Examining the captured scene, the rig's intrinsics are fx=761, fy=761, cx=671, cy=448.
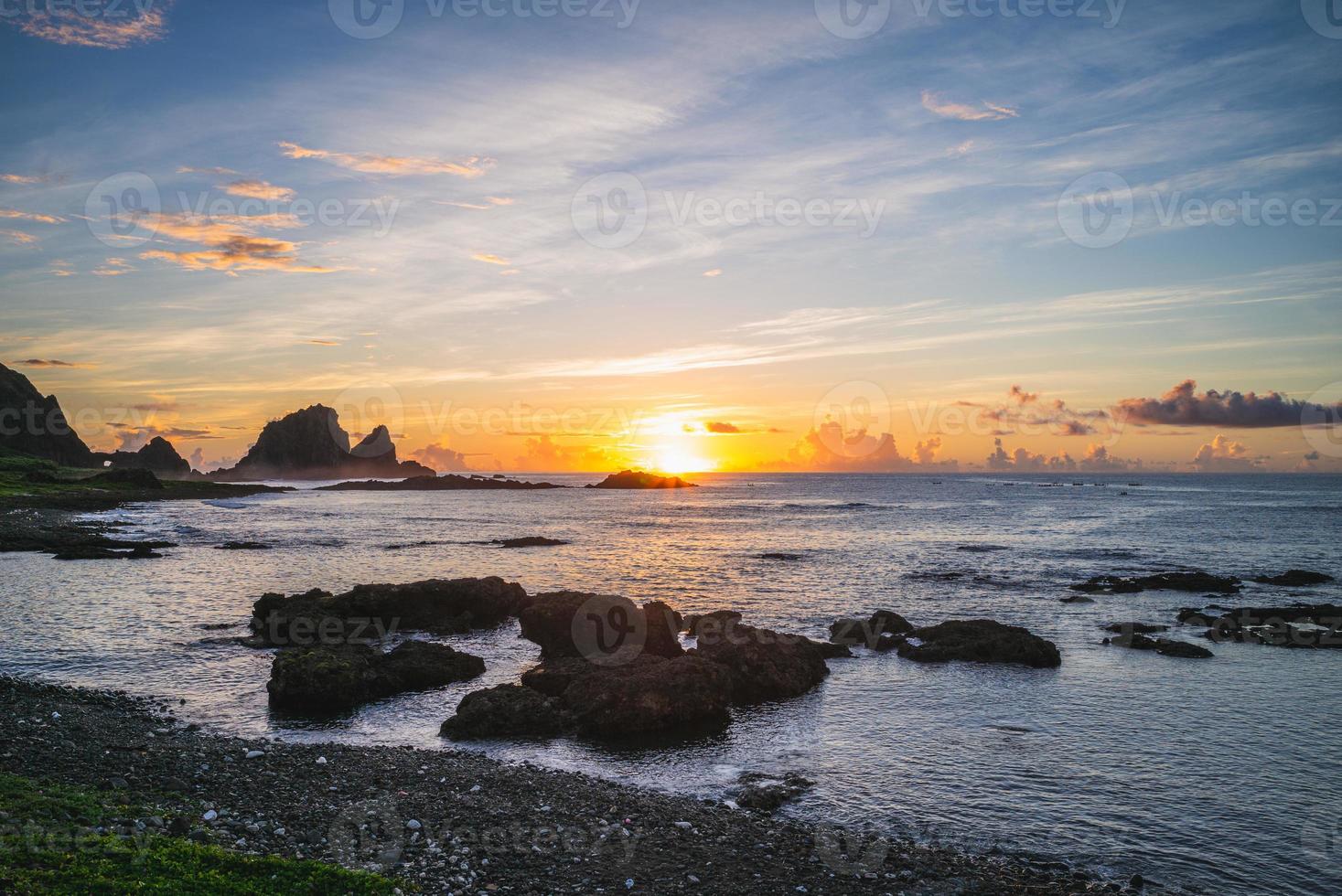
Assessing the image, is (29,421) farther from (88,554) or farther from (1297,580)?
(1297,580)

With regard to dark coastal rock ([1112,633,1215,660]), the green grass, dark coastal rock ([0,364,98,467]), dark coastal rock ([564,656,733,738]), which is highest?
dark coastal rock ([0,364,98,467])

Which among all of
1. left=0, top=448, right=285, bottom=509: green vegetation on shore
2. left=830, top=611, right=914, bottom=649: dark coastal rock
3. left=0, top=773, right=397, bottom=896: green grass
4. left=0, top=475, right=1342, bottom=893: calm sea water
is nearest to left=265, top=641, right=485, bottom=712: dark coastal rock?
left=0, top=475, right=1342, bottom=893: calm sea water

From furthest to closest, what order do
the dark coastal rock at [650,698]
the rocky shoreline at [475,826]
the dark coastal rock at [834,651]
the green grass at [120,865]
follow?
1. the dark coastal rock at [834,651]
2. the dark coastal rock at [650,698]
3. the rocky shoreline at [475,826]
4. the green grass at [120,865]

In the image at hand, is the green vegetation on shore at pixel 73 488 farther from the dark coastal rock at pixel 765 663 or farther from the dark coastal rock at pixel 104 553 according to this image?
the dark coastal rock at pixel 765 663

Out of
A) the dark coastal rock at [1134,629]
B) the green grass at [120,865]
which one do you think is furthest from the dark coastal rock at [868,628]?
the green grass at [120,865]

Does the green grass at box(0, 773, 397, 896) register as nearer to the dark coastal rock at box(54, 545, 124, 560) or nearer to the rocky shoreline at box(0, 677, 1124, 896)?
the rocky shoreline at box(0, 677, 1124, 896)

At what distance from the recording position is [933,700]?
29656mm

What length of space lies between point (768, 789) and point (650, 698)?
22.3 ft

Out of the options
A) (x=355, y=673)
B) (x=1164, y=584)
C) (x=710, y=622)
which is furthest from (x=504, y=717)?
(x=1164, y=584)

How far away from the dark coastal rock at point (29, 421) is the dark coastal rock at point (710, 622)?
199820 mm

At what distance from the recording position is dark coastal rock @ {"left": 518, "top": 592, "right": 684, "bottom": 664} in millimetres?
34906

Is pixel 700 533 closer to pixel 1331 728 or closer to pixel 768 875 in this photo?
pixel 1331 728

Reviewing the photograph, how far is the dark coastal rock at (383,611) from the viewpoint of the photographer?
38281 mm

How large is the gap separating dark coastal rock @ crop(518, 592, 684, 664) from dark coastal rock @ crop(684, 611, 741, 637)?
2.96 meters
